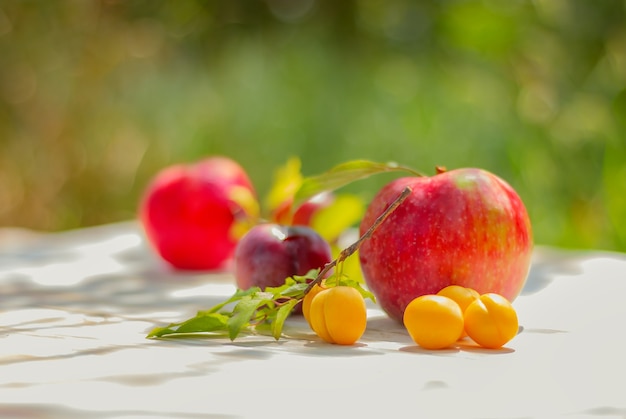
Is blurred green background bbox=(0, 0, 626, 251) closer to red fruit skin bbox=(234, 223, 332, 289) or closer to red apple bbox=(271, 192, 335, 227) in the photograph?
red apple bbox=(271, 192, 335, 227)

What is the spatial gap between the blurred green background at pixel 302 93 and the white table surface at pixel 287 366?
1.32 metres

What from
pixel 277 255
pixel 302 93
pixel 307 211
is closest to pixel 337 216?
pixel 307 211

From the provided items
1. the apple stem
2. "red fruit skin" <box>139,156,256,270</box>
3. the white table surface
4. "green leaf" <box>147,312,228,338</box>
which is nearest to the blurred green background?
"red fruit skin" <box>139,156,256,270</box>

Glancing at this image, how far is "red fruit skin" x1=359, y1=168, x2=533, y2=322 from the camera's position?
95 cm

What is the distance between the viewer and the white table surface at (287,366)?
62cm

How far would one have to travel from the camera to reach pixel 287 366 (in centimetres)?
74

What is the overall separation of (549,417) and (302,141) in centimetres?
212

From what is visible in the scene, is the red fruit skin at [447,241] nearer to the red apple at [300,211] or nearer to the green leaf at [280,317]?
the green leaf at [280,317]

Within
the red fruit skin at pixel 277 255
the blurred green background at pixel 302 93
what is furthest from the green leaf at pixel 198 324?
the blurred green background at pixel 302 93

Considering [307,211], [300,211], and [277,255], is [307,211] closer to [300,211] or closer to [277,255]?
[300,211]

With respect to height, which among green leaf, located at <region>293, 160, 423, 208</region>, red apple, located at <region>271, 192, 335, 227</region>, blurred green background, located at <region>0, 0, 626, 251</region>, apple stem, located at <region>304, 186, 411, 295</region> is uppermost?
blurred green background, located at <region>0, 0, 626, 251</region>

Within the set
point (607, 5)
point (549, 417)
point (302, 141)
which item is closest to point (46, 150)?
point (302, 141)

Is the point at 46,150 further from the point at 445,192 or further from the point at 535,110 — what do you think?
the point at 445,192

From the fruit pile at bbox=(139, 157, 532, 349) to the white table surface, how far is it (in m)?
0.02
